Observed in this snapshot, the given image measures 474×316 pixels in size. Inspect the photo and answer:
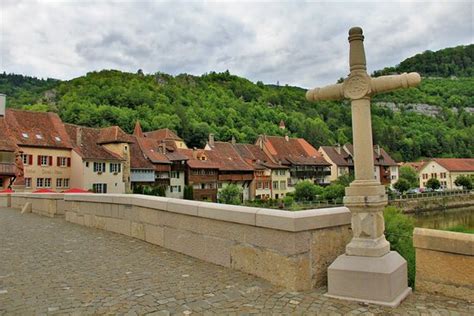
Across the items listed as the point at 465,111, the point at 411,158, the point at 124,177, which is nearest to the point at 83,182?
the point at 124,177

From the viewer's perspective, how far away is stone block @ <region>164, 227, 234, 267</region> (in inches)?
255

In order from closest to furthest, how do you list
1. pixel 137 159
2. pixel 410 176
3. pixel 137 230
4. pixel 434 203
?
pixel 137 230
pixel 137 159
pixel 434 203
pixel 410 176

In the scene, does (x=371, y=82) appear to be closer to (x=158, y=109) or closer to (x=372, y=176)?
(x=372, y=176)

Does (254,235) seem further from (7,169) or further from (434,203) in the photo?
(434,203)

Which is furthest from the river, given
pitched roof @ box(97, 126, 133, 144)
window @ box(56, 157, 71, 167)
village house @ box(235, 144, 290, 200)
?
window @ box(56, 157, 71, 167)

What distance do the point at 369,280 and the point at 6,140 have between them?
45.6 meters

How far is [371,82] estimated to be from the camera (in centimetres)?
542

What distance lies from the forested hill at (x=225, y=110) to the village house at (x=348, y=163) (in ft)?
83.8

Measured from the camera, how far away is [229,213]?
246 inches

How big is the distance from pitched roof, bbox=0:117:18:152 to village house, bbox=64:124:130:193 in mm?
6770

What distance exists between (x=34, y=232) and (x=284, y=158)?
64940 millimetres

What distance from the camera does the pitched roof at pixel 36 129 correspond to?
44656mm

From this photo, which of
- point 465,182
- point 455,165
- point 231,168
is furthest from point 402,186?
point 455,165

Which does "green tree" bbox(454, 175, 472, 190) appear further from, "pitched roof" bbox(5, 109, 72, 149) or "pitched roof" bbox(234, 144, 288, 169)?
"pitched roof" bbox(5, 109, 72, 149)
